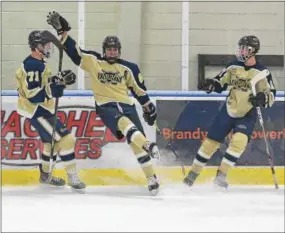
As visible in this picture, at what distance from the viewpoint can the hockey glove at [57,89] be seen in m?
3.40

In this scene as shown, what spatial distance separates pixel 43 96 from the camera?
337cm

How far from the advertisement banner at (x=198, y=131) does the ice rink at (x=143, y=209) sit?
0.69 ft

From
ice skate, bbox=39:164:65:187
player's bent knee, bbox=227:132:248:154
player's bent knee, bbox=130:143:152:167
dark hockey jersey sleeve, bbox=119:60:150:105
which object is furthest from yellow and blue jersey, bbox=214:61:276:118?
ice skate, bbox=39:164:65:187

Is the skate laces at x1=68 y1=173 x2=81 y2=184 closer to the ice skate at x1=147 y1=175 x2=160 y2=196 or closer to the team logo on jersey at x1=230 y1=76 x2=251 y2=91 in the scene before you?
the ice skate at x1=147 y1=175 x2=160 y2=196

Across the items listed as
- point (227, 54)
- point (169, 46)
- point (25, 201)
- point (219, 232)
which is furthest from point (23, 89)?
point (219, 232)

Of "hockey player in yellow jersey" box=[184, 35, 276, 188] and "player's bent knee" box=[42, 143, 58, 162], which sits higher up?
"hockey player in yellow jersey" box=[184, 35, 276, 188]

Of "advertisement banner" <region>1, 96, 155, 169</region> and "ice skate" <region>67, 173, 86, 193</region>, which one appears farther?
"advertisement banner" <region>1, 96, 155, 169</region>

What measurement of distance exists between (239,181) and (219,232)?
141cm

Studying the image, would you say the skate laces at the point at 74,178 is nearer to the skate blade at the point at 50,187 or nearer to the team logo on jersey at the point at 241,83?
the skate blade at the point at 50,187

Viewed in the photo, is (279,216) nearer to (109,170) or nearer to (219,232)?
(219,232)

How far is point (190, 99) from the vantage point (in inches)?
146

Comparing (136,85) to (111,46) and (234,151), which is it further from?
(234,151)

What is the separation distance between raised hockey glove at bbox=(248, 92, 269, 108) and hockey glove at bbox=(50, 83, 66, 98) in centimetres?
110

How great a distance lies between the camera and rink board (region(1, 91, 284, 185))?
3576mm
